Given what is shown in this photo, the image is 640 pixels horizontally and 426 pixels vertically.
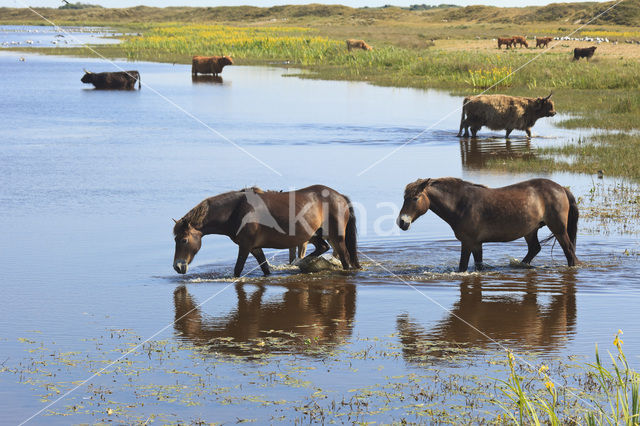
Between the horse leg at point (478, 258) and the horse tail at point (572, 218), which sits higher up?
the horse tail at point (572, 218)

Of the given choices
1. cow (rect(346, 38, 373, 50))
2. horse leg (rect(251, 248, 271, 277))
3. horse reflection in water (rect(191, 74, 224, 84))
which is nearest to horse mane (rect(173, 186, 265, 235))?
horse leg (rect(251, 248, 271, 277))

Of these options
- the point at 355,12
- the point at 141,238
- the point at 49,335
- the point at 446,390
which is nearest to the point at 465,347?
the point at 446,390

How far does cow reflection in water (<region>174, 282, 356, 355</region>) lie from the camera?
827cm

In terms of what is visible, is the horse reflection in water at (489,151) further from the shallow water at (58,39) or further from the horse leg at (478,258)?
the shallow water at (58,39)

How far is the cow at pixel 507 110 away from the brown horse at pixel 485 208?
42.6 ft

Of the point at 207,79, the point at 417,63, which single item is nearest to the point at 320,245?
the point at 417,63

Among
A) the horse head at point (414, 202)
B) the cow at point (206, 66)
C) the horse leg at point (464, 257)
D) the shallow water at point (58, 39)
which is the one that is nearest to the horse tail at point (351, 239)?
the horse head at point (414, 202)

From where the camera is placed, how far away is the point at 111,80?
4447 cm

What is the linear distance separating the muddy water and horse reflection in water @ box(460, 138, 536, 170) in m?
0.18

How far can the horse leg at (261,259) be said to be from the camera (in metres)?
11.1

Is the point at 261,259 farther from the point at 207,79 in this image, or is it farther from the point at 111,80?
the point at 207,79

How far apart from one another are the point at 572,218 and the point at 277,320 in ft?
13.9

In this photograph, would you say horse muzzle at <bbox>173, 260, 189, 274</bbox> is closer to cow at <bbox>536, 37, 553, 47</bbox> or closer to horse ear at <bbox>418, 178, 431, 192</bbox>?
horse ear at <bbox>418, 178, 431, 192</bbox>

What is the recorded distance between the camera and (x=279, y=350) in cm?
797
